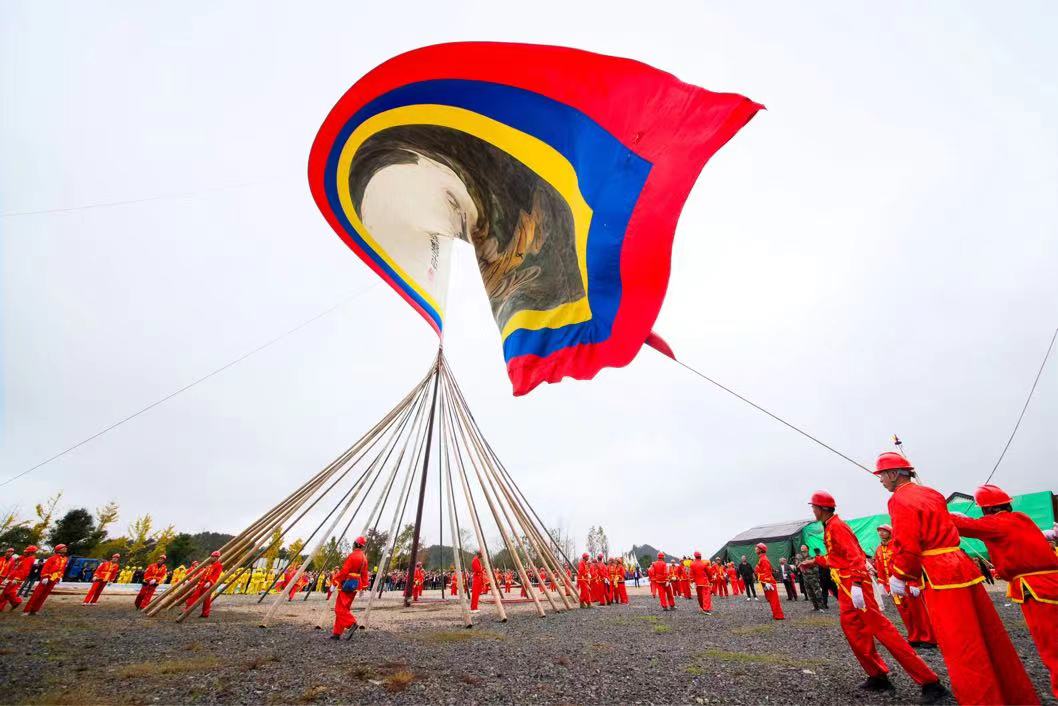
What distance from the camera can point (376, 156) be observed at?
7.11 m

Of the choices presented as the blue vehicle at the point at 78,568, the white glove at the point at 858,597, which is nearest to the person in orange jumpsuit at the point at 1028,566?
the white glove at the point at 858,597

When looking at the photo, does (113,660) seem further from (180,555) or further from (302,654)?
(180,555)

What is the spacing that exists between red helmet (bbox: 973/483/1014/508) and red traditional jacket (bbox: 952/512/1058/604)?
23 centimetres

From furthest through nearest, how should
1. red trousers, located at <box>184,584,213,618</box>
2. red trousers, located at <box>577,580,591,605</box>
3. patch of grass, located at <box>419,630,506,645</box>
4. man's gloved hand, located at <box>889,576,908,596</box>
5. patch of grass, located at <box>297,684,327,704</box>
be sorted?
1. red trousers, located at <box>577,580,591,605</box>
2. red trousers, located at <box>184,584,213,618</box>
3. patch of grass, located at <box>419,630,506,645</box>
4. man's gloved hand, located at <box>889,576,908,596</box>
5. patch of grass, located at <box>297,684,327,704</box>

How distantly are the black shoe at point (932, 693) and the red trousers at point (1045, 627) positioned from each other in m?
Answer: 0.80

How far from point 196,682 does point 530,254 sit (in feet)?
19.0

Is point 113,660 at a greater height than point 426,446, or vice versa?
point 426,446

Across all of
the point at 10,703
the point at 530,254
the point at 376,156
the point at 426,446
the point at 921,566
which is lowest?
the point at 10,703

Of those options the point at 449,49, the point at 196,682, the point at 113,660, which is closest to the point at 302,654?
the point at 196,682

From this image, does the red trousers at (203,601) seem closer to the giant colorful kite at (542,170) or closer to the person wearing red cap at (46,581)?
the person wearing red cap at (46,581)

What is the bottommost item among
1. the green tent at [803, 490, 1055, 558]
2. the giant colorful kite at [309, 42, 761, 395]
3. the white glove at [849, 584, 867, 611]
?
the white glove at [849, 584, 867, 611]

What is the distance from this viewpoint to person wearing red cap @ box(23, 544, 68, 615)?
914 centimetres

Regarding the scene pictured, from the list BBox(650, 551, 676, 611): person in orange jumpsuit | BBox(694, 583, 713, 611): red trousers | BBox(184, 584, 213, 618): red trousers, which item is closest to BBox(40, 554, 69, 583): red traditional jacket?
BBox(184, 584, 213, 618): red trousers

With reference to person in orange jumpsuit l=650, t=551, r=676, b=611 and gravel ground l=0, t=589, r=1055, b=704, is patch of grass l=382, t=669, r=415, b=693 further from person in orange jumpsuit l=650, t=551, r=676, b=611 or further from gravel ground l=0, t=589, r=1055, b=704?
person in orange jumpsuit l=650, t=551, r=676, b=611
